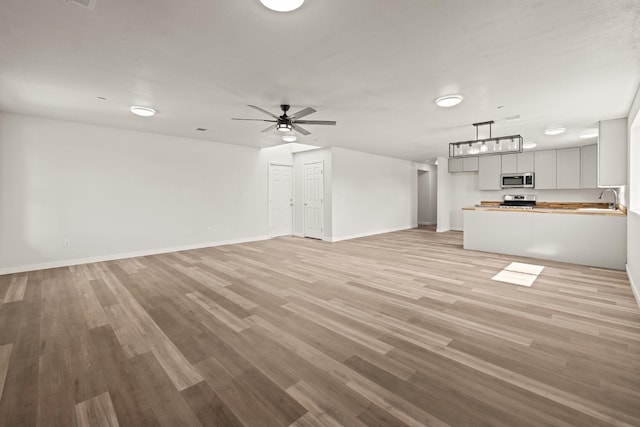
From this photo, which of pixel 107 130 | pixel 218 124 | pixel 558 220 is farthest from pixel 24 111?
pixel 558 220

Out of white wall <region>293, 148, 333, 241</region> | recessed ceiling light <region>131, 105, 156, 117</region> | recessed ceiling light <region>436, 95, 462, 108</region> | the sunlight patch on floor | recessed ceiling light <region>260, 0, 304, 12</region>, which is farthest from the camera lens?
white wall <region>293, 148, 333, 241</region>

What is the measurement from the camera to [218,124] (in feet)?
17.3

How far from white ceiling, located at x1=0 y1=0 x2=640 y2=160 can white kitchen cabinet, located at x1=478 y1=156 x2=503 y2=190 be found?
4.13m

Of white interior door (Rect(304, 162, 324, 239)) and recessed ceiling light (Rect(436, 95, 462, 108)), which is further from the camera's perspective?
white interior door (Rect(304, 162, 324, 239))

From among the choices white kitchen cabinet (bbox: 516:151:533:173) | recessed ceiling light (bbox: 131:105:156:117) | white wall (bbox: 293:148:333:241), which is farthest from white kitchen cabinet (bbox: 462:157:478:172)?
recessed ceiling light (bbox: 131:105:156:117)

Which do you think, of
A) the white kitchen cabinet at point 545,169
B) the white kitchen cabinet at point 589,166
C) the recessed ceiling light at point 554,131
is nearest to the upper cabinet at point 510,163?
the white kitchen cabinet at point 545,169

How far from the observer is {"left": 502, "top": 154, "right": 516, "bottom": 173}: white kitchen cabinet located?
8.59 metres

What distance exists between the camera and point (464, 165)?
9477 millimetres

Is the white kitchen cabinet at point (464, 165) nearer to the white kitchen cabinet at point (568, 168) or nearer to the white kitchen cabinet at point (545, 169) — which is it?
the white kitchen cabinet at point (545, 169)

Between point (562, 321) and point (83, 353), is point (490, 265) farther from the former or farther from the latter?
point (83, 353)

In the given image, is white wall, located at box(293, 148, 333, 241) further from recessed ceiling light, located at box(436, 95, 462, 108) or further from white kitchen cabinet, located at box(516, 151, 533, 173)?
white kitchen cabinet, located at box(516, 151, 533, 173)

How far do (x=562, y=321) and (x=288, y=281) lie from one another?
10.3 ft

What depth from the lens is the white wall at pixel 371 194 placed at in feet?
25.8

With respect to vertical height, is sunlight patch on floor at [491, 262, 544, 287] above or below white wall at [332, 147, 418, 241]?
below
